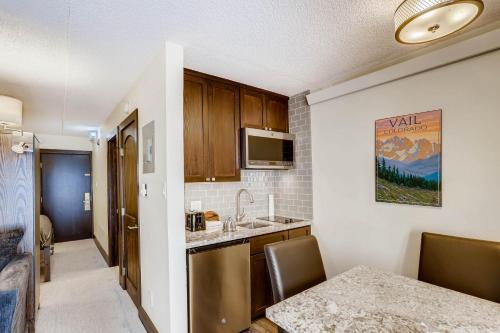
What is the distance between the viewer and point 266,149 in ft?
9.61

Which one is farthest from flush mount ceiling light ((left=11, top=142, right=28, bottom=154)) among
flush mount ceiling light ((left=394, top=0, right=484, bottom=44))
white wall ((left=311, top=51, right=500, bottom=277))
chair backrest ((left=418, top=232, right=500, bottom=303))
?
chair backrest ((left=418, top=232, right=500, bottom=303))

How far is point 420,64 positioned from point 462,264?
154cm

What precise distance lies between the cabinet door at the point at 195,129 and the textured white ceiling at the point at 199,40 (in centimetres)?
20

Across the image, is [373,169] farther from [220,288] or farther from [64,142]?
[64,142]

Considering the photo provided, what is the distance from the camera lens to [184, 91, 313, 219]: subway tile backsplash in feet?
9.53

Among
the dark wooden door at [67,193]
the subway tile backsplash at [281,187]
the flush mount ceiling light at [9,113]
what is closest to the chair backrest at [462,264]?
the subway tile backsplash at [281,187]

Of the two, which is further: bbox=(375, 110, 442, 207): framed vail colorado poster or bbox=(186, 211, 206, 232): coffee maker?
bbox=(186, 211, 206, 232): coffee maker

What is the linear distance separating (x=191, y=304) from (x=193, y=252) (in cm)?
39

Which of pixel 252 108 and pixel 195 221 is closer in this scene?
pixel 195 221

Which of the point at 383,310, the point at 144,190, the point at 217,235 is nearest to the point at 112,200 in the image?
the point at 144,190

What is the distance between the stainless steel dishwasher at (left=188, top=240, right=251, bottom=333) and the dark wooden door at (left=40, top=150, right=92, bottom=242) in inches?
208

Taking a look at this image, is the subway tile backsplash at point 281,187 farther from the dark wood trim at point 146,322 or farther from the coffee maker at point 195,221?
the dark wood trim at point 146,322

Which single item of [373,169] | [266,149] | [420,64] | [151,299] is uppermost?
[420,64]

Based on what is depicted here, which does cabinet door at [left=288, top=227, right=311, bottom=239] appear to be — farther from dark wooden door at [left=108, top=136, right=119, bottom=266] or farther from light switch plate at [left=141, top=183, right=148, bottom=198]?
dark wooden door at [left=108, top=136, right=119, bottom=266]
